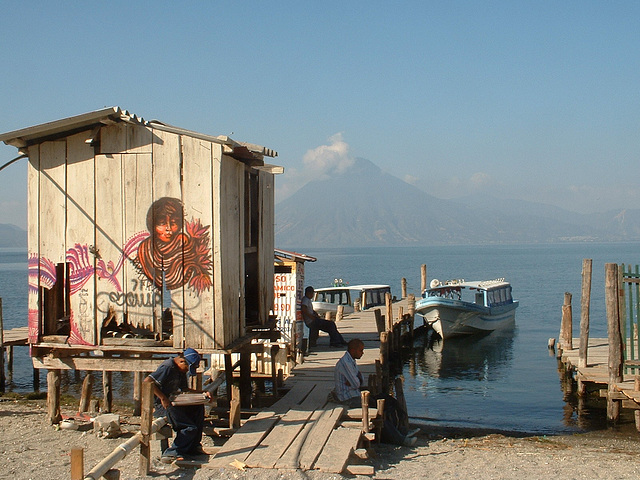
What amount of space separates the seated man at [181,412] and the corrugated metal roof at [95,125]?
12.0ft

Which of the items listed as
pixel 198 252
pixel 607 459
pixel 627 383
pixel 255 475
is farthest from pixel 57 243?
pixel 627 383

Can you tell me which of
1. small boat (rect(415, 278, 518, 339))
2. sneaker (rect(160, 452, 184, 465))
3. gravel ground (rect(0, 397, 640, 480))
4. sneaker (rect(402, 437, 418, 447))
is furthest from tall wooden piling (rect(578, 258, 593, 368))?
small boat (rect(415, 278, 518, 339))

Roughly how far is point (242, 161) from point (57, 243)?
3720 millimetres

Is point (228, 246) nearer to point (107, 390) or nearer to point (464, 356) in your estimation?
point (107, 390)

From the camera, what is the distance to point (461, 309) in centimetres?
3328

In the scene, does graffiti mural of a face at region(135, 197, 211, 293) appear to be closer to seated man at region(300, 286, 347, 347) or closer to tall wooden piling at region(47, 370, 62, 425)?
tall wooden piling at region(47, 370, 62, 425)

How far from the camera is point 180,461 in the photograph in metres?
9.98

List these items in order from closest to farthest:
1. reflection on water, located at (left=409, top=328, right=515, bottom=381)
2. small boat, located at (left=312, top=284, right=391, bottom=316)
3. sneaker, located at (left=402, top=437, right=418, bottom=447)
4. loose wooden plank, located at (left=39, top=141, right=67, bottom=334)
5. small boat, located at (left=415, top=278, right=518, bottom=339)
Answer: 1. loose wooden plank, located at (left=39, top=141, right=67, bottom=334)
2. sneaker, located at (left=402, top=437, right=418, bottom=447)
3. reflection on water, located at (left=409, top=328, right=515, bottom=381)
4. small boat, located at (left=415, top=278, right=518, bottom=339)
5. small boat, located at (left=312, top=284, right=391, bottom=316)

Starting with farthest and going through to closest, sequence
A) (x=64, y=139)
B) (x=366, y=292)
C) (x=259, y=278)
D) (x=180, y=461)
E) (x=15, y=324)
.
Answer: (x=15, y=324) < (x=366, y=292) < (x=259, y=278) < (x=64, y=139) < (x=180, y=461)

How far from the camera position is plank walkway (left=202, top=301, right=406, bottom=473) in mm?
9602

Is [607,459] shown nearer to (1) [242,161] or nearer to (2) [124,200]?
(1) [242,161]

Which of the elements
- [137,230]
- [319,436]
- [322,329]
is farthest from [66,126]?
[322,329]

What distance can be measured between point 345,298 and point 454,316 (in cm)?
563

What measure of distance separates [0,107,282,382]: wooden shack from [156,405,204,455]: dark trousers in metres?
1.39
